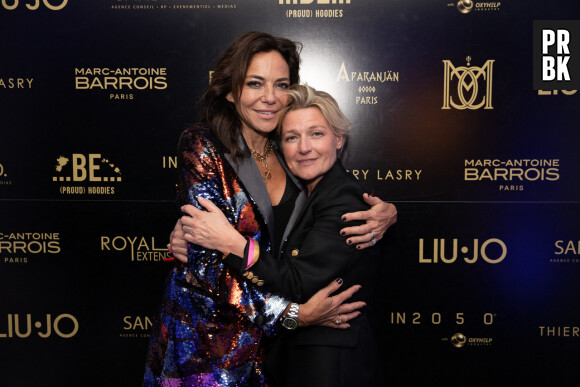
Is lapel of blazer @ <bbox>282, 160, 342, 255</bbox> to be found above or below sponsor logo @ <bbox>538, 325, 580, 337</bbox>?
above

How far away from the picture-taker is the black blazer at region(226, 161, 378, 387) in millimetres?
1617

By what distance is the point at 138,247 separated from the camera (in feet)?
9.29

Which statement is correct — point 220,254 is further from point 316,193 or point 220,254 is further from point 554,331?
point 554,331

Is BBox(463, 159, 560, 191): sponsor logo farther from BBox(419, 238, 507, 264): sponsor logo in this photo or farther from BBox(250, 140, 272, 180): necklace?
BBox(250, 140, 272, 180): necklace

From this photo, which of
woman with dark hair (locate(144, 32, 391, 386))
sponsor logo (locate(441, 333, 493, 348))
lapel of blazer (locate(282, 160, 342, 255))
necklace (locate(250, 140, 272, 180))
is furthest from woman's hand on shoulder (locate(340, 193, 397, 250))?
sponsor logo (locate(441, 333, 493, 348))

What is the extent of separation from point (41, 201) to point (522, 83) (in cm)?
273

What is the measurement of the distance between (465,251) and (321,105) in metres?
1.45

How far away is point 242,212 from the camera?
5.77 ft

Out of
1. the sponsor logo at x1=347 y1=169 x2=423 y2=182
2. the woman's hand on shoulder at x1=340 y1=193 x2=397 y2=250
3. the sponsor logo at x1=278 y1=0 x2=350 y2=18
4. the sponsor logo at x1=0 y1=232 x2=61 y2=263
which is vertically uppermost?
the sponsor logo at x1=278 y1=0 x2=350 y2=18

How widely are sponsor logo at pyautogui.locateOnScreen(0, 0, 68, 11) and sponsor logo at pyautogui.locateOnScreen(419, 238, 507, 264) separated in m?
2.37

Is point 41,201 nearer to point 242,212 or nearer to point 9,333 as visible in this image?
point 9,333

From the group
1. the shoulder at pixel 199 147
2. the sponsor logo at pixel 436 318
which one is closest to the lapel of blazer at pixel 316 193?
the shoulder at pixel 199 147

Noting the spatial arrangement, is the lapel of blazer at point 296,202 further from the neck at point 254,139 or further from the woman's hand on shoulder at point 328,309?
the woman's hand on shoulder at point 328,309

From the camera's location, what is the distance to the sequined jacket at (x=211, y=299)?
1729mm
